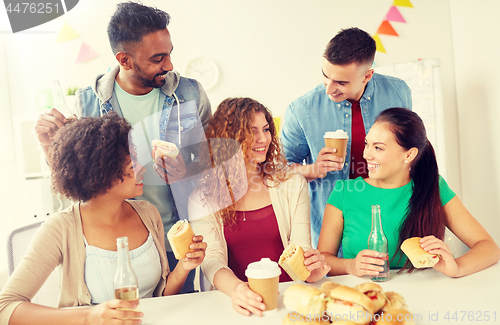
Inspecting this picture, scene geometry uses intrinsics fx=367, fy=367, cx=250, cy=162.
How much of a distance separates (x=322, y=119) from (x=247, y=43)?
1.54ft

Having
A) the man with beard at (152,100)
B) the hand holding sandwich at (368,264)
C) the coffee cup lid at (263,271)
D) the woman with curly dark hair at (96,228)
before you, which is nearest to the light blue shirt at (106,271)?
the woman with curly dark hair at (96,228)

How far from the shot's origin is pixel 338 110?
158 cm

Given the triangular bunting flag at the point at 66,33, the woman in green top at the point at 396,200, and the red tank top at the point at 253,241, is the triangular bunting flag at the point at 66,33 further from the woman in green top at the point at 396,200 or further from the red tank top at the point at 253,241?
the woman in green top at the point at 396,200

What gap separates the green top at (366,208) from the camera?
1.25 meters

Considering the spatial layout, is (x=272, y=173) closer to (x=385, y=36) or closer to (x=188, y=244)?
(x=188, y=244)

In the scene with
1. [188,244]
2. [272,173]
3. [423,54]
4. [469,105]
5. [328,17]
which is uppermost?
[328,17]

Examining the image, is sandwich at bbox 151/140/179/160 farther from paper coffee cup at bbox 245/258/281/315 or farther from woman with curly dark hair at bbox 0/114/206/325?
paper coffee cup at bbox 245/258/281/315

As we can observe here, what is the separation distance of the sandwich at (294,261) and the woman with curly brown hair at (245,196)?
0.20 metres

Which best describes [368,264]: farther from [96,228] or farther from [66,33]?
[66,33]

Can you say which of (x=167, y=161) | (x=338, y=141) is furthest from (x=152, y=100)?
A: (x=338, y=141)

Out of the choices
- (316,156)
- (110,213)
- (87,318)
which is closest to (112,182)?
(110,213)

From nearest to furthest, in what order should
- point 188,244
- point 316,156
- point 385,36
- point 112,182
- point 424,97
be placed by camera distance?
point 188,244 → point 112,182 → point 316,156 → point 385,36 → point 424,97

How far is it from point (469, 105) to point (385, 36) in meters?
0.55

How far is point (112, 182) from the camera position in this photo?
1.11 metres
